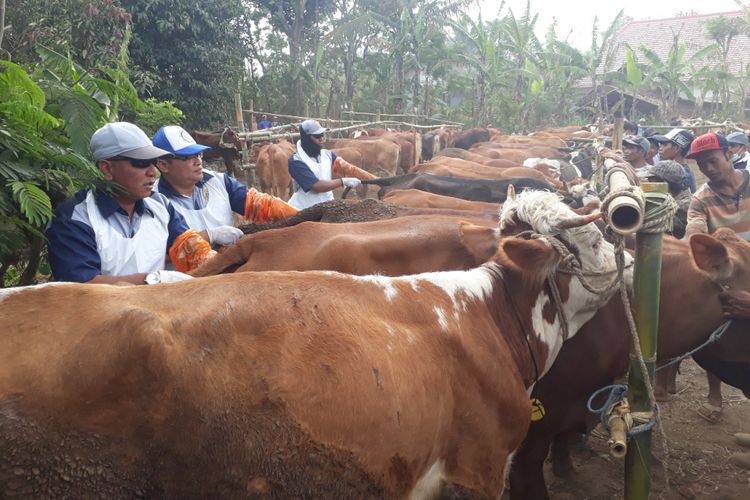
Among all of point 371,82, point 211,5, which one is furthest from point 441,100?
point 211,5

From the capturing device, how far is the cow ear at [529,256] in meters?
2.40

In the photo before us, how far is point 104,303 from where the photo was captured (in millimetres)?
1651

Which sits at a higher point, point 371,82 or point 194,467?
point 371,82

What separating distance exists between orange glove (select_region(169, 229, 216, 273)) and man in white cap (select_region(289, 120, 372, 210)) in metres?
2.95

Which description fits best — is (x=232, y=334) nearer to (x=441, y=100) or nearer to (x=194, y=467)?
(x=194, y=467)

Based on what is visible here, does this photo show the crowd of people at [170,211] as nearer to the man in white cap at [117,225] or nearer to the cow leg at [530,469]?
the man in white cap at [117,225]

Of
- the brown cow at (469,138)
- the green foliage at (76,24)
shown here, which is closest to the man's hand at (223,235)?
the green foliage at (76,24)

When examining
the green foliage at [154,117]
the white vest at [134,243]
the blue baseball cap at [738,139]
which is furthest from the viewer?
the blue baseball cap at [738,139]

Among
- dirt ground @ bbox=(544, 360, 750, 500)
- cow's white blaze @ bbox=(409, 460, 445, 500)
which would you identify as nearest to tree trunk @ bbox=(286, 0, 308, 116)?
dirt ground @ bbox=(544, 360, 750, 500)

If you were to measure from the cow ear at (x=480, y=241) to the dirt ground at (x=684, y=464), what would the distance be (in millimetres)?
1586

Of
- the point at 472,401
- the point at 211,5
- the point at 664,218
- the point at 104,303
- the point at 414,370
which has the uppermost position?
the point at 211,5

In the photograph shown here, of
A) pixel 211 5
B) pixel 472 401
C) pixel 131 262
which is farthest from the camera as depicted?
pixel 211 5

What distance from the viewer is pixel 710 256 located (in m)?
2.97

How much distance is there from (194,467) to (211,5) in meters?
15.5
